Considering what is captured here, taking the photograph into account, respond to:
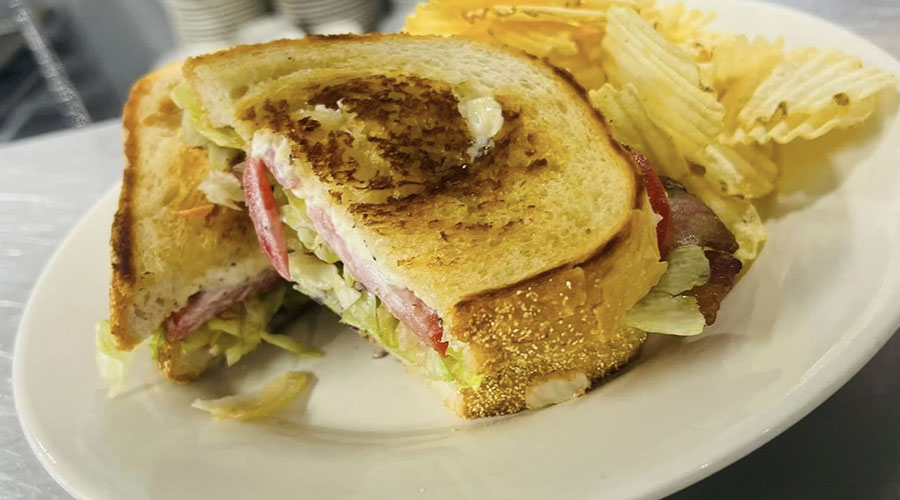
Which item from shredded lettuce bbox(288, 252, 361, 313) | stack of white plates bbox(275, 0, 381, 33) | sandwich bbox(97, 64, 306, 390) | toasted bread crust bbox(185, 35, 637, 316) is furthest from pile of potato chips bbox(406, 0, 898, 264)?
stack of white plates bbox(275, 0, 381, 33)

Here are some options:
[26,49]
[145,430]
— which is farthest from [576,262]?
[26,49]

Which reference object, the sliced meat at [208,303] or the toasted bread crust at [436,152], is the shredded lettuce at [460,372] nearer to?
the toasted bread crust at [436,152]

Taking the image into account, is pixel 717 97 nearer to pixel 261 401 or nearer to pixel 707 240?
pixel 707 240

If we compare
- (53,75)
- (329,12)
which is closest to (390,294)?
(329,12)

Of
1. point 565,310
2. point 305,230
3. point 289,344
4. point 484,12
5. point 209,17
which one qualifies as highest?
point 484,12

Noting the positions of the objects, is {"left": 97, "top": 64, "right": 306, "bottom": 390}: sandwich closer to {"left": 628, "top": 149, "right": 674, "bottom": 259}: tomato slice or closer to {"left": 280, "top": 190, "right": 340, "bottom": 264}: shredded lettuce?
{"left": 280, "top": 190, "right": 340, "bottom": 264}: shredded lettuce

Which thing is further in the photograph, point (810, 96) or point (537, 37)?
point (537, 37)
